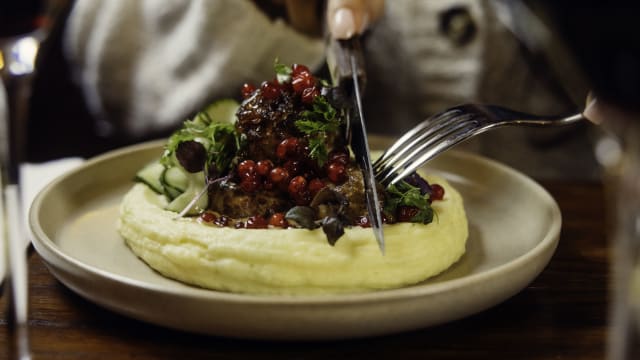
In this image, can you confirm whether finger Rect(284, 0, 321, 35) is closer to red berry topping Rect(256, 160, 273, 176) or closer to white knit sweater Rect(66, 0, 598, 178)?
white knit sweater Rect(66, 0, 598, 178)

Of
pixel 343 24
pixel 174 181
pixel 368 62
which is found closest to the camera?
pixel 174 181

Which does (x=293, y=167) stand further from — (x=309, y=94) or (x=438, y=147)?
(x=438, y=147)

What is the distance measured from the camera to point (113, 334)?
180cm

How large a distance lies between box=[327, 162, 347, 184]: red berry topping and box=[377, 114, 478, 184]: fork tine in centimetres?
15

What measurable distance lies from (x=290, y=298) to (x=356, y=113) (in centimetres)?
78

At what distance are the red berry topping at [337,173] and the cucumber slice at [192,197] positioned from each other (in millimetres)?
365

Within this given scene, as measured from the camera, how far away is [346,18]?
8.91 ft

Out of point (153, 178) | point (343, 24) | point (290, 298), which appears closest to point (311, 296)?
point (290, 298)

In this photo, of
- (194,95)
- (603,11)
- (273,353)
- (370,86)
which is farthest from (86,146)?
(603,11)

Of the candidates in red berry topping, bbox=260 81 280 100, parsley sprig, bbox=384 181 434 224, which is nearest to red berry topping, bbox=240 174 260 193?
red berry topping, bbox=260 81 280 100

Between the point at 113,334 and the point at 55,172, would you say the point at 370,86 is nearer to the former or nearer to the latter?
the point at 55,172

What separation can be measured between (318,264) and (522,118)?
90 centimetres

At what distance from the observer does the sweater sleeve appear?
144 inches

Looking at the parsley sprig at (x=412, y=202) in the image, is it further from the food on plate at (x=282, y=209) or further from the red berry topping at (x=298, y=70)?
the red berry topping at (x=298, y=70)
